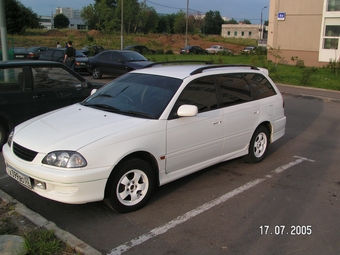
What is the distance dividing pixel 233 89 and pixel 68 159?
2.93 meters

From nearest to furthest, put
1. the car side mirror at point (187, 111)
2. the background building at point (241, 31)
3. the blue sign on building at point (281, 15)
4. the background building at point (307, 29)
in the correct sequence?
the car side mirror at point (187, 111) → the background building at point (307, 29) → the blue sign on building at point (281, 15) → the background building at point (241, 31)

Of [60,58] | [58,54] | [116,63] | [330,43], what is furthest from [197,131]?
[330,43]

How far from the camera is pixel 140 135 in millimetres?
4301

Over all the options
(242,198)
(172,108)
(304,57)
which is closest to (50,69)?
(172,108)

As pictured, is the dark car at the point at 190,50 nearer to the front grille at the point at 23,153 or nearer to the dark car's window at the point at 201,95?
the dark car's window at the point at 201,95

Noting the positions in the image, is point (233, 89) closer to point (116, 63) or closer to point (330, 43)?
point (116, 63)

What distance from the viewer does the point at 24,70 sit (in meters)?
7.10

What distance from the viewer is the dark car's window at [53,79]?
730 cm

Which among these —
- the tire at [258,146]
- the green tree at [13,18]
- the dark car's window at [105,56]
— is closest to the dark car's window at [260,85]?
the tire at [258,146]

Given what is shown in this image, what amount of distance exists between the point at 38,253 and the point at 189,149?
7.45ft

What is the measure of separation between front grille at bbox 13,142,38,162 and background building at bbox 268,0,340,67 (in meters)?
25.0

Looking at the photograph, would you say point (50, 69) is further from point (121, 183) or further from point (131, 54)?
point (131, 54)


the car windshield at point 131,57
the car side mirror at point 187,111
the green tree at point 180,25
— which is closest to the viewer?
the car side mirror at point 187,111

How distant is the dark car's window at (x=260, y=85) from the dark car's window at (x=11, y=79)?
13.8 ft
